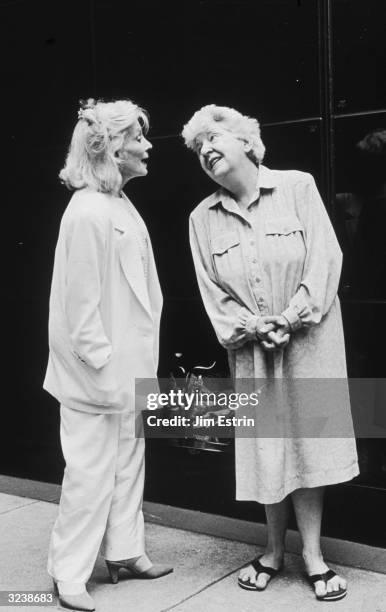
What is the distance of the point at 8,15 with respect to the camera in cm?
602

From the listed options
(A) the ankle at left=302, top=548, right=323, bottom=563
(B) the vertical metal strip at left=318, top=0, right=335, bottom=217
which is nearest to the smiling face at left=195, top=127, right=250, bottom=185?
(B) the vertical metal strip at left=318, top=0, right=335, bottom=217

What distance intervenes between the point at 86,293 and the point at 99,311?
0.13 m

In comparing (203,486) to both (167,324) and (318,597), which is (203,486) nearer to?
(167,324)

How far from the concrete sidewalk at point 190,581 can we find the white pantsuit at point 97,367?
237 millimetres

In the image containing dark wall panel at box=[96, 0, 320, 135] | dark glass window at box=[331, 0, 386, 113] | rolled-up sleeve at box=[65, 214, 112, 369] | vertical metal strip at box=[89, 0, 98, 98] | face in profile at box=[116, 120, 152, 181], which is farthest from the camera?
vertical metal strip at box=[89, 0, 98, 98]

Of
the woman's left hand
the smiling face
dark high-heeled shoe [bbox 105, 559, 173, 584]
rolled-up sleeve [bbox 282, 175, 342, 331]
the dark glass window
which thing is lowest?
dark high-heeled shoe [bbox 105, 559, 173, 584]

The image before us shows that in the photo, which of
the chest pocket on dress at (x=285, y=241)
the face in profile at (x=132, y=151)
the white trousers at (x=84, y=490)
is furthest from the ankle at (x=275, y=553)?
the face in profile at (x=132, y=151)

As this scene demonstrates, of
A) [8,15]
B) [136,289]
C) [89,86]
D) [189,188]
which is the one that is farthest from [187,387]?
[8,15]

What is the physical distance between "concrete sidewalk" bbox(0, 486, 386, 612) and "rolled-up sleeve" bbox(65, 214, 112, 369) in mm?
1162

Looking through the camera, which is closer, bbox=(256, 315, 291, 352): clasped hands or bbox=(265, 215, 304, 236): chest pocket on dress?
bbox=(256, 315, 291, 352): clasped hands

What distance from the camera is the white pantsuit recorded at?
12.4 ft

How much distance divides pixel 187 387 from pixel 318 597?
73.3 inches

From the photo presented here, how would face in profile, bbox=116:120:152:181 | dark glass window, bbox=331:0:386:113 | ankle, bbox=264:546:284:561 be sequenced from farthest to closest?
dark glass window, bbox=331:0:386:113, ankle, bbox=264:546:284:561, face in profile, bbox=116:120:152:181

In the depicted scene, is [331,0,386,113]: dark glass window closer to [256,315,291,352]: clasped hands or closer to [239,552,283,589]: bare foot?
[256,315,291,352]: clasped hands
